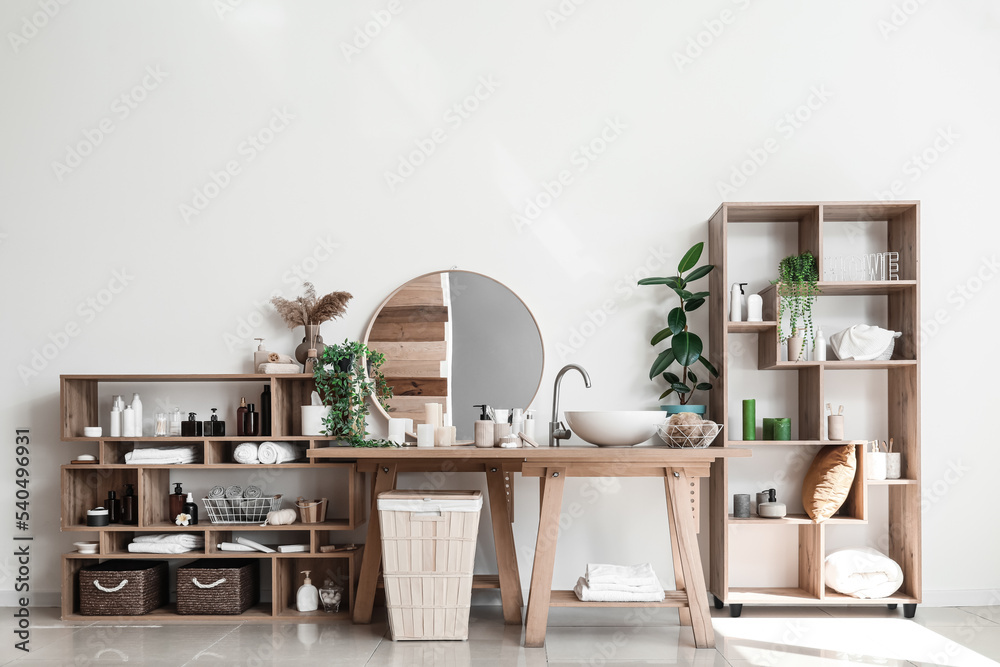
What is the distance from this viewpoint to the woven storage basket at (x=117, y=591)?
11.7 feet

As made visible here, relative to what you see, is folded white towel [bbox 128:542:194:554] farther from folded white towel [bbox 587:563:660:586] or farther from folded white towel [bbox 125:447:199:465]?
folded white towel [bbox 587:563:660:586]

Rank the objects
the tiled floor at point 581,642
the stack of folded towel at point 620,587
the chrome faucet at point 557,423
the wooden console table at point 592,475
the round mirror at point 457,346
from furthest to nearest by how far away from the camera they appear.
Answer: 1. the round mirror at point 457,346
2. the chrome faucet at point 557,423
3. the stack of folded towel at point 620,587
4. the wooden console table at point 592,475
5. the tiled floor at point 581,642

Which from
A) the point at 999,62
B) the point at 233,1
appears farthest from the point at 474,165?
the point at 999,62

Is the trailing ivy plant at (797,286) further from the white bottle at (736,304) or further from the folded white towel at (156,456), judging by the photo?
the folded white towel at (156,456)

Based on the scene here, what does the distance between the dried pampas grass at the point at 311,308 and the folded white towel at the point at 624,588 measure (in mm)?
1764

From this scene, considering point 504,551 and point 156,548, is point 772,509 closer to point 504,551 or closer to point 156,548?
point 504,551

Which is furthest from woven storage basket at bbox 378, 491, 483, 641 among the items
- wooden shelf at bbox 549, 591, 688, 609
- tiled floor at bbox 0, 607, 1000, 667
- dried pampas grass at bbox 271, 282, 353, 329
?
dried pampas grass at bbox 271, 282, 353, 329

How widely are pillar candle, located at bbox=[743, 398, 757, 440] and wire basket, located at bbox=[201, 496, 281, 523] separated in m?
2.24

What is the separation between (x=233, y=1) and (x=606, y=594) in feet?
11.3

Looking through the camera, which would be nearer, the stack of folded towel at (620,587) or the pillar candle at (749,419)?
the stack of folded towel at (620,587)

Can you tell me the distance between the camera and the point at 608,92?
3.95 m

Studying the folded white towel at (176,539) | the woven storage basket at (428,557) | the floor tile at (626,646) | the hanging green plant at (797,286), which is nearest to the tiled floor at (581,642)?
the floor tile at (626,646)

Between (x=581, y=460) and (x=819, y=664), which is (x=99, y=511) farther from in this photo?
(x=819, y=664)

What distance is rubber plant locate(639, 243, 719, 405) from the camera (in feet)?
12.0
